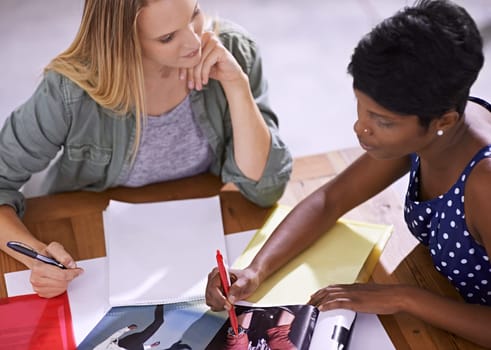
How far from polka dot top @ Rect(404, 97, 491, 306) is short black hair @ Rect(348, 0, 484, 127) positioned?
0.50ft

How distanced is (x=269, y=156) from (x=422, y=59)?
0.49m

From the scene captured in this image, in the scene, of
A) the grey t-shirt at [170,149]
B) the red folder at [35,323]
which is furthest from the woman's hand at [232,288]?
the grey t-shirt at [170,149]

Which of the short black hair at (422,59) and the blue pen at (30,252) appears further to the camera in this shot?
the blue pen at (30,252)

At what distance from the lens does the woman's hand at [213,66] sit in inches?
53.6

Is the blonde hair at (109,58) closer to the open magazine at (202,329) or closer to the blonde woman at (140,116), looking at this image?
the blonde woman at (140,116)

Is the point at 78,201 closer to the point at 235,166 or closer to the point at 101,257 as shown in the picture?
the point at 101,257

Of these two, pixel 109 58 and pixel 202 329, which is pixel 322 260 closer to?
pixel 202 329

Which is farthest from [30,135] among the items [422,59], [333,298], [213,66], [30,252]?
[422,59]

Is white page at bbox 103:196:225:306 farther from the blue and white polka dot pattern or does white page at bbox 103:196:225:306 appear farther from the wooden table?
the blue and white polka dot pattern

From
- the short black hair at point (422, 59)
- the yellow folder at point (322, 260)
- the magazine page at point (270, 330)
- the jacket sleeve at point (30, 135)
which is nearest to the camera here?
the short black hair at point (422, 59)

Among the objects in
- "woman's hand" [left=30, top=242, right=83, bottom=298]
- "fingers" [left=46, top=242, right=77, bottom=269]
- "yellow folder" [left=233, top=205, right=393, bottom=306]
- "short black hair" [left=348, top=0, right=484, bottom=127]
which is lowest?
"yellow folder" [left=233, top=205, right=393, bottom=306]

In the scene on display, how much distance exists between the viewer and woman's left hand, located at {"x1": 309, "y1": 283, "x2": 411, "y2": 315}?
1.16m

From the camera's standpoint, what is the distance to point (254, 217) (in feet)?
4.60

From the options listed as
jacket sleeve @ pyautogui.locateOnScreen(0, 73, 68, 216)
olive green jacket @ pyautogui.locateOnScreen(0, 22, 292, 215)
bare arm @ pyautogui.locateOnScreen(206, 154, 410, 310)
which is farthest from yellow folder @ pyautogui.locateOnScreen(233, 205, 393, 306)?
jacket sleeve @ pyautogui.locateOnScreen(0, 73, 68, 216)
